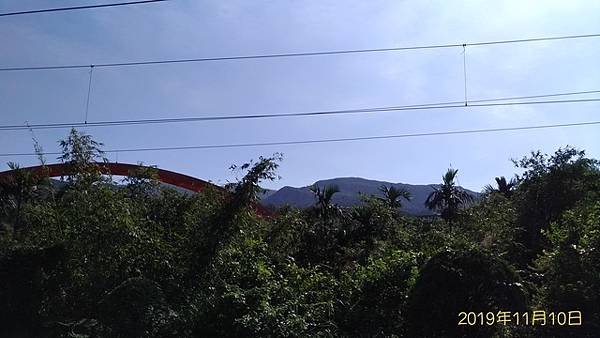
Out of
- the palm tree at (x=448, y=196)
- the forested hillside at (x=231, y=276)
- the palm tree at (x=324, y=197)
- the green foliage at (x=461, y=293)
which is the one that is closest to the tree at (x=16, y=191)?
the forested hillside at (x=231, y=276)

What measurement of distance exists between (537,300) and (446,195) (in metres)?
34.8

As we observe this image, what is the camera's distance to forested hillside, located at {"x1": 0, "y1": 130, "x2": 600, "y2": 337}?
10.1 metres

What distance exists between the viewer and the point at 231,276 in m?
12.1

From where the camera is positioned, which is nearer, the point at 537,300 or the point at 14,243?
the point at 537,300

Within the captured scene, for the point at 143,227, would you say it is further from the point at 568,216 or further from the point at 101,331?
the point at 568,216

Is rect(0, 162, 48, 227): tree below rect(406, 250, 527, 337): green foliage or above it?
above

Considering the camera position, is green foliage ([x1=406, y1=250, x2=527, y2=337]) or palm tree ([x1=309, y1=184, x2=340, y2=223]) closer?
green foliage ([x1=406, y1=250, x2=527, y2=337])

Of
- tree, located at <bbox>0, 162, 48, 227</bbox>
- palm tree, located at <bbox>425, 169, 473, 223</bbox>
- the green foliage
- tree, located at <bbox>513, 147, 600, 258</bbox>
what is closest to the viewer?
the green foliage

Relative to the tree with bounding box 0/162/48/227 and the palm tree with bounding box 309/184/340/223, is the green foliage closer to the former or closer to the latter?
the tree with bounding box 0/162/48/227

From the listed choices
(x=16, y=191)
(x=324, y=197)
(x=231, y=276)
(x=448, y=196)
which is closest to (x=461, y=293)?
(x=231, y=276)

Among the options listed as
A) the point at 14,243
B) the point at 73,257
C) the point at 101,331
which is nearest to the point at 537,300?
the point at 101,331

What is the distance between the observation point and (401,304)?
11578 millimetres

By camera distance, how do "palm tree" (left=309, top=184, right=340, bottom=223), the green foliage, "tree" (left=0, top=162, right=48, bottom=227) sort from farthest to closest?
"palm tree" (left=309, top=184, right=340, bottom=223) < "tree" (left=0, top=162, right=48, bottom=227) < the green foliage

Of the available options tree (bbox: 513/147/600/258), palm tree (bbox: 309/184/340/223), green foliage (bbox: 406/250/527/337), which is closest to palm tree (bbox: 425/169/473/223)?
palm tree (bbox: 309/184/340/223)
